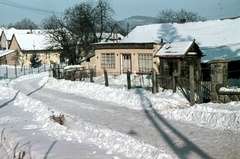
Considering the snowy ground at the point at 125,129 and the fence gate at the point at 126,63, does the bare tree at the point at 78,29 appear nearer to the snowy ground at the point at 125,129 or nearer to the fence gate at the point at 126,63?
the fence gate at the point at 126,63

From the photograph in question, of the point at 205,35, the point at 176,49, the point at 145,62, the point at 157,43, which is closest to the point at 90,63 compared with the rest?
the point at 145,62

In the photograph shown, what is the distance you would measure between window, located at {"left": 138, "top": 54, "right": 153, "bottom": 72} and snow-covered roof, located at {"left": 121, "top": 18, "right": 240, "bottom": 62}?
1.50 m

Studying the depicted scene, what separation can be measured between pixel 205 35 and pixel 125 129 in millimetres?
22724

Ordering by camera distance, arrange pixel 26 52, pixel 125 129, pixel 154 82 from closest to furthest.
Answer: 1. pixel 125 129
2. pixel 154 82
3. pixel 26 52

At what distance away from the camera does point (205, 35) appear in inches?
1262

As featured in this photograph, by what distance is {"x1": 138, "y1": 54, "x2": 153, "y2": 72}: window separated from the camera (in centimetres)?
3040

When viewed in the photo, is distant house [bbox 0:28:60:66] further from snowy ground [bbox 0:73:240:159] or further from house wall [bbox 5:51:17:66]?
snowy ground [bbox 0:73:240:159]

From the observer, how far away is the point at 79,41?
45312mm

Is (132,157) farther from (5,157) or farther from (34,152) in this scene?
(5,157)

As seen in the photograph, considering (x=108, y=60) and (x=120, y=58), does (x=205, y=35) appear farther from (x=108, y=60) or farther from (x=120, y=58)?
(x=108, y=60)

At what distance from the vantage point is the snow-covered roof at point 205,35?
27.6m

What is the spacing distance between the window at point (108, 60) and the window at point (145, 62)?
136 inches

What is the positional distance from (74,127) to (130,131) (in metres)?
1.96

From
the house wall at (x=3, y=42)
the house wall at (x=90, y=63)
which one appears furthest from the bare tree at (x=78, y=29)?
the house wall at (x=3, y=42)
